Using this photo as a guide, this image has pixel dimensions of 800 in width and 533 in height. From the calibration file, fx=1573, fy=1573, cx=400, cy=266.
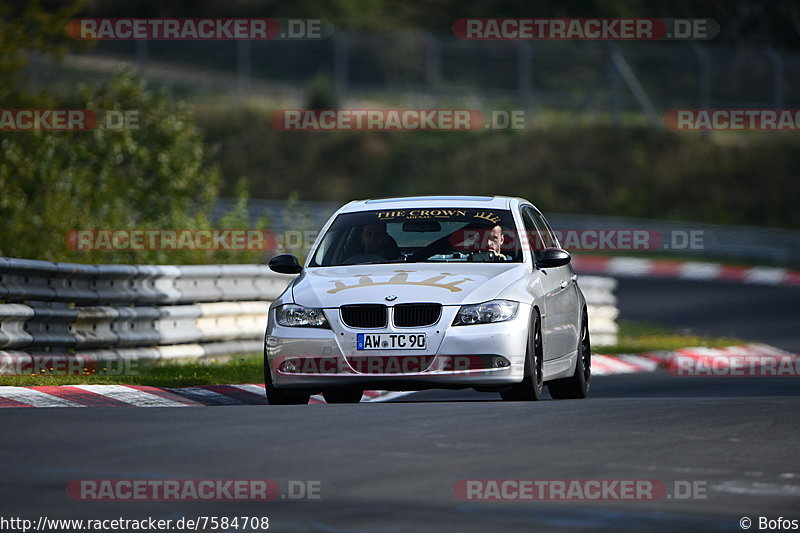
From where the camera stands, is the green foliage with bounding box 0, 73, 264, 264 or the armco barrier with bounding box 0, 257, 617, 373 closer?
the armco barrier with bounding box 0, 257, 617, 373

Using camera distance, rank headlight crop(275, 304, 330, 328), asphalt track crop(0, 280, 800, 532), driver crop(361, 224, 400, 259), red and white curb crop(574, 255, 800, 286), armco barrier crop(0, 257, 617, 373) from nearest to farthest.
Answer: asphalt track crop(0, 280, 800, 532)
headlight crop(275, 304, 330, 328)
driver crop(361, 224, 400, 259)
armco barrier crop(0, 257, 617, 373)
red and white curb crop(574, 255, 800, 286)

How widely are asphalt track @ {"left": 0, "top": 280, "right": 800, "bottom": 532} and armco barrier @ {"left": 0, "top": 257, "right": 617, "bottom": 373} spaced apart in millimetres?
3562

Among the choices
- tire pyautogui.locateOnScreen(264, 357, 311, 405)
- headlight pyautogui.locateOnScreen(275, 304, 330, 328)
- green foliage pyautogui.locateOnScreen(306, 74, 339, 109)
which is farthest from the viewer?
green foliage pyautogui.locateOnScreen(306, 74, 339, 109)

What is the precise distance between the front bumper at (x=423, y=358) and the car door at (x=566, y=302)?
147cm

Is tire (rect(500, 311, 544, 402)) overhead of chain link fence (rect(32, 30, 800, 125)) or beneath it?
beneath

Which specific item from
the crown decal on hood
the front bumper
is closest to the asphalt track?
the front bumper

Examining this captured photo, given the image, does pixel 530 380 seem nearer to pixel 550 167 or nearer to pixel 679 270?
pixel 679 270

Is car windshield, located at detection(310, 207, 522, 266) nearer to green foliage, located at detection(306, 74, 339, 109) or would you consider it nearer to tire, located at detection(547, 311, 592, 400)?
tire, located at detection(547, 311, 592, 400)

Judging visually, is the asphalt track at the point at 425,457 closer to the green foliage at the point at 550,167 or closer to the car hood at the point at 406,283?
the car hood at the point at 406,283

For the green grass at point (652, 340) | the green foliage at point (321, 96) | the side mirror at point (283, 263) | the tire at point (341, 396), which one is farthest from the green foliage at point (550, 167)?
the side mirror at point (283, 263)

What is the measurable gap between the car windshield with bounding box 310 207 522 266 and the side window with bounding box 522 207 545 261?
0.27 metres

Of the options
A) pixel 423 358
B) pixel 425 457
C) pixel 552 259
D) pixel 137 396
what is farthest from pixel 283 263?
pixel 425 457

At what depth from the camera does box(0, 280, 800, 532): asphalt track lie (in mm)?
6695

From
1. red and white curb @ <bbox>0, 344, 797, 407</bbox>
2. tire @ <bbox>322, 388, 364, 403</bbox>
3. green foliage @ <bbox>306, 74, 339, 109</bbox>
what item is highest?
green foliage @ <bbox>306, 74, 339, 109</bbox>
